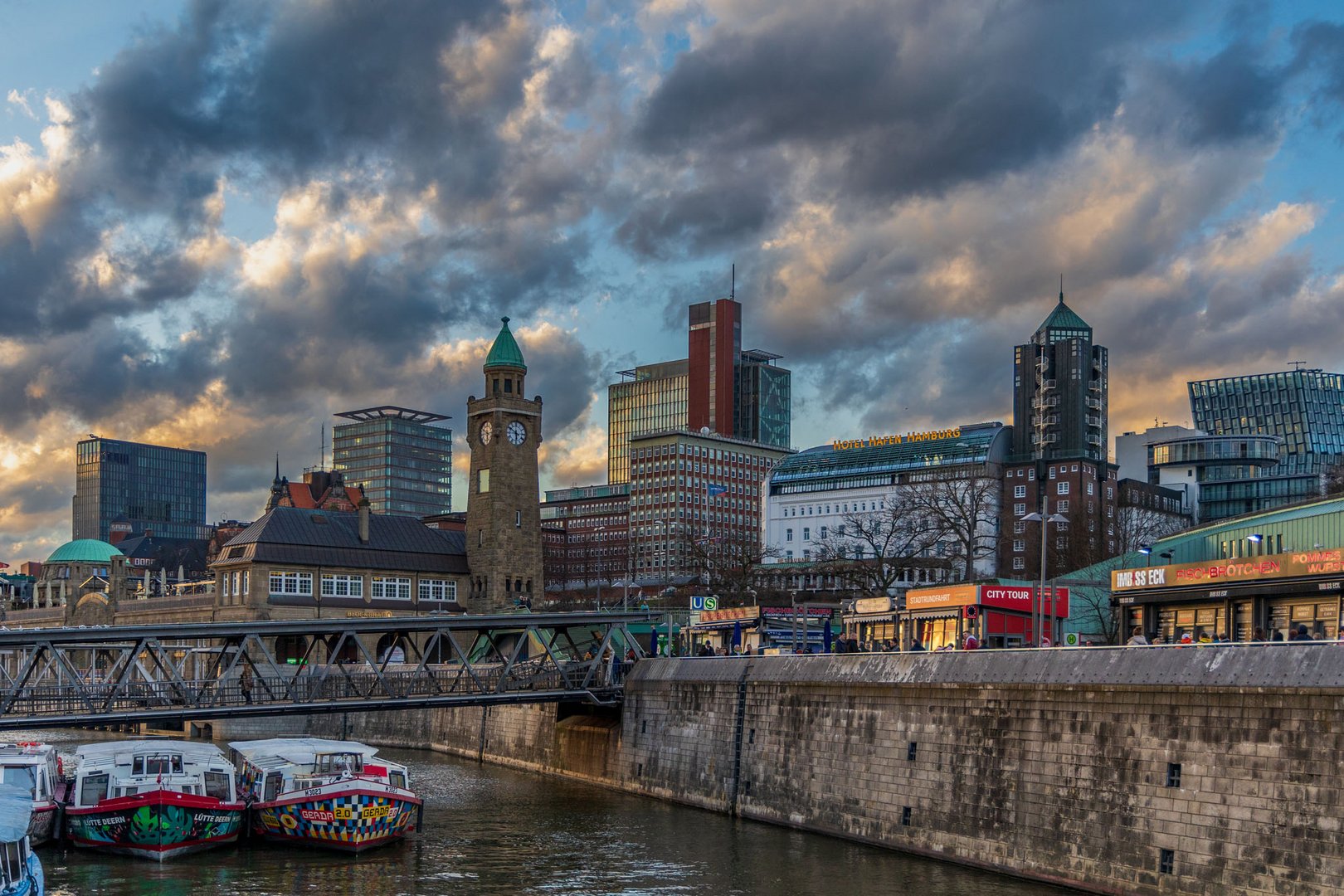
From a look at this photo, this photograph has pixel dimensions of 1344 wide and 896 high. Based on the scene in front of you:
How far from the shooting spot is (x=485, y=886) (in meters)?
49.8

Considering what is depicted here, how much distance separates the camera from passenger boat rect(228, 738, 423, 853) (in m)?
56.2

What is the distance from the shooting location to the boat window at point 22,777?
54.3 meters

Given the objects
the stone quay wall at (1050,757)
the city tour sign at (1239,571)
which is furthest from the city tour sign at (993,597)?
the stone quay wall at (1050,757)

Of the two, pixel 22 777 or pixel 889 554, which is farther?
pixel 889 554

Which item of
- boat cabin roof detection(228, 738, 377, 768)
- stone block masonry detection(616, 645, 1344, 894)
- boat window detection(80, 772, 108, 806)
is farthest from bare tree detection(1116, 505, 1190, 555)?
boat window detection(80, 772, 108, 806)

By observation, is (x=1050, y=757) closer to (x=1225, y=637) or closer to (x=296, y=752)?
(x=1225, y=637)

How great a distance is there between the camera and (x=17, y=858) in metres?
37.5

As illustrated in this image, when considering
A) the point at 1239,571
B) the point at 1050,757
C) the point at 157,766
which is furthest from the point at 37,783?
the point at 1239,571

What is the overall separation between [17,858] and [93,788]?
18.7 m

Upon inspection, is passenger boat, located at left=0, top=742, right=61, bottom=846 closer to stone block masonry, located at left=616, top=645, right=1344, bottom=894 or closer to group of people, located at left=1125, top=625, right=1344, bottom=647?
stone block masonry, located at left=616, top=645, right=1344, bottom=894

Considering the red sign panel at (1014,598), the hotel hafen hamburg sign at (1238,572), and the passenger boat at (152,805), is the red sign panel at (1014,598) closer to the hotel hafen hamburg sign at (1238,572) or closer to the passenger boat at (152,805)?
the hotel hafen hamburg sign at (1238,572)

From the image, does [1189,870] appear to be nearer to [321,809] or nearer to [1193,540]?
[321,809]

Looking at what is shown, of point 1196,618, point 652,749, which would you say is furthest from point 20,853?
point 1196,618

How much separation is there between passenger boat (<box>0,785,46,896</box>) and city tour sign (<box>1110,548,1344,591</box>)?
43447 millimetres
